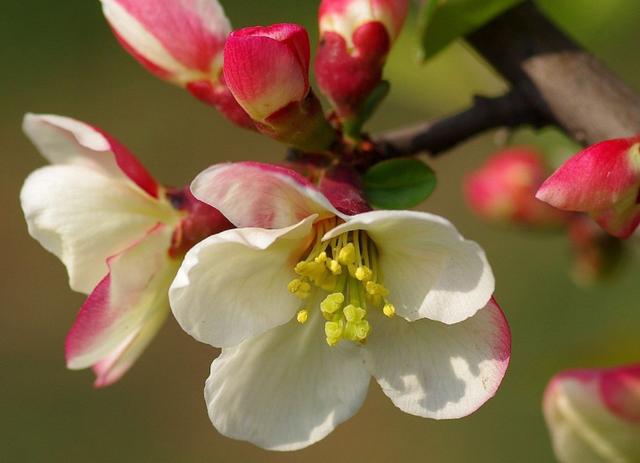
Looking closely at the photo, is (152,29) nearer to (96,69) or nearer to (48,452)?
(48,452)

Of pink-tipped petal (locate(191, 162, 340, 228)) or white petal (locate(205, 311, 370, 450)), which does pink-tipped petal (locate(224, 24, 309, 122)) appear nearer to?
pink-tipped petal (locate(191, 162, 340, 228))

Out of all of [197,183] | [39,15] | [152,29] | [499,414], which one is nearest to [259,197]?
[197,183]

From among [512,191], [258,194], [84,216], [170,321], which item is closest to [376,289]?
[258,194]

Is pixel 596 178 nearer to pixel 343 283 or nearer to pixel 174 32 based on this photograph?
pixel 343 283

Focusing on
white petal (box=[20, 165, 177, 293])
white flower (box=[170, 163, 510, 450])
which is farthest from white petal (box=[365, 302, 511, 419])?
white petal (box=[20, 165, 177, 293])

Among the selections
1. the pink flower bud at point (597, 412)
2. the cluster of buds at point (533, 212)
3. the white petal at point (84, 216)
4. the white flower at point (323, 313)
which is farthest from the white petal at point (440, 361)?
the cluster of buds at point (533, 212)

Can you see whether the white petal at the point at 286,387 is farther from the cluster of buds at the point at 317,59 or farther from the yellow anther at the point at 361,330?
the cluster of buds at the point at 317,59
